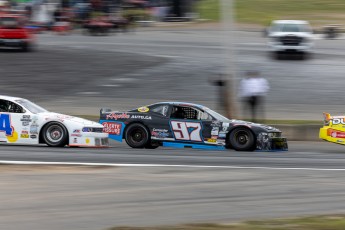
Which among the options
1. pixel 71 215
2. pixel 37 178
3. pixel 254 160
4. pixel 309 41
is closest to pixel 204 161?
pixel 254 160

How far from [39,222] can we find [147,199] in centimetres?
185

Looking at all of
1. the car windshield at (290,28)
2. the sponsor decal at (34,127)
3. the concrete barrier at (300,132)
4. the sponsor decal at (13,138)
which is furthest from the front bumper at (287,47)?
the sponsor decal at (13,138)

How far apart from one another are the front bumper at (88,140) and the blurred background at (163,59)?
18.7ft

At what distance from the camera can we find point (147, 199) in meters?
10.7

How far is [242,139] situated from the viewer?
17.3 m

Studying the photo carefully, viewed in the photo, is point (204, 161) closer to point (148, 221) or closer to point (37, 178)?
point (37, 178)

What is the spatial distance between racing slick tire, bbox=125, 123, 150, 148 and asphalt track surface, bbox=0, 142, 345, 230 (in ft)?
4.09

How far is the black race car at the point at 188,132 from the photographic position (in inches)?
681

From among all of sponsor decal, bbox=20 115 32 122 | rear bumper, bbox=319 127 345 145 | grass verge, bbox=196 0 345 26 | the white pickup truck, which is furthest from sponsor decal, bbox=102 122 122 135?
grass verge, bbox=196 0 345 26

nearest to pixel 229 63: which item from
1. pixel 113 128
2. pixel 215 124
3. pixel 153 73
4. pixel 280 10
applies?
pixel 215 124

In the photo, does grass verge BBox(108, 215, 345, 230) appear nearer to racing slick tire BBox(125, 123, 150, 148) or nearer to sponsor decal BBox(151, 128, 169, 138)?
sponsor decal BBox(151, 128, 169, 138)

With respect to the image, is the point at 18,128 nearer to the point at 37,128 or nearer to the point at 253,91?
the point at 37,128

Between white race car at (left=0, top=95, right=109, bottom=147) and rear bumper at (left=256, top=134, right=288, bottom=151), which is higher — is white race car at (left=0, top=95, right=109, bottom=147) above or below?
above

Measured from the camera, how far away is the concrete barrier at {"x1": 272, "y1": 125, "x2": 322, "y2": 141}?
20.4 metres
